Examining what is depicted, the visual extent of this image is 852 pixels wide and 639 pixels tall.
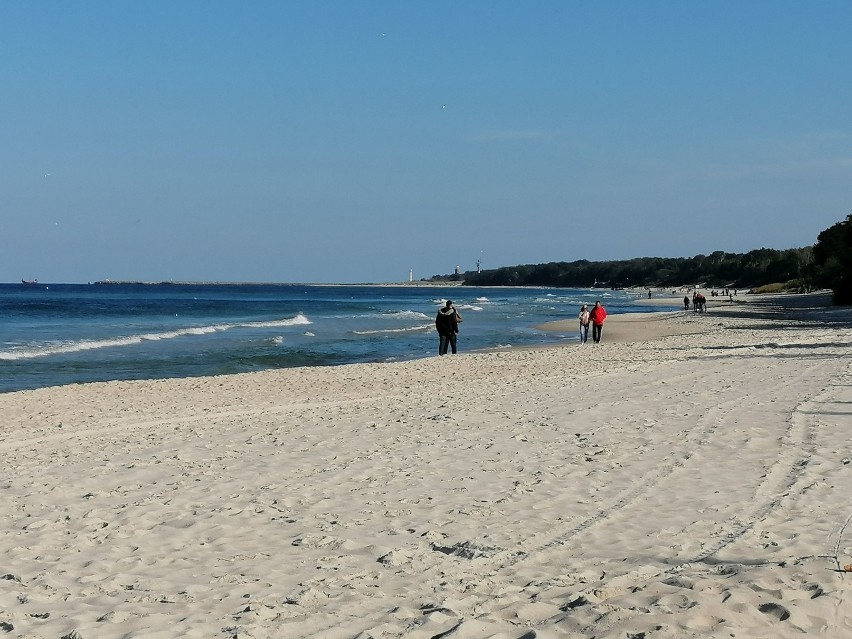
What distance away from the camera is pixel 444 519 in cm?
627

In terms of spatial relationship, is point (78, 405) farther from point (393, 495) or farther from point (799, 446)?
point (799, 446)

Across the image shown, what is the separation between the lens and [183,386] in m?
18.1

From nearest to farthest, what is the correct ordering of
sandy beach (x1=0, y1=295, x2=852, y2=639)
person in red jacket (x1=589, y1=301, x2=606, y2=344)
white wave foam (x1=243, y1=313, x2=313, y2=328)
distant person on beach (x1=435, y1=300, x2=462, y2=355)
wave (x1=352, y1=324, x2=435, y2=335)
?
1. sandy beach (x1=0, y1=295, x2=852, y2=639)
2. distant person on beach (x1=435, y1=300, x2=462, y2=355)
3. person in red jacket (x1=589, y1=301, x2=606, y2=344)
4. wave (x1=352, y1=324, x2=435, y2=335)
5. white wave foam (x1=243, y1=313, x2=313, y2=328)

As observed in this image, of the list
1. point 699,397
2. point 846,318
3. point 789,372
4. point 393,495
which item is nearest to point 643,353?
point 789,372

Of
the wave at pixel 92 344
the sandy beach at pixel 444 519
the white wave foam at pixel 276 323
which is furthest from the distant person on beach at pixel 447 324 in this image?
the white wave foam at pixel 276 323

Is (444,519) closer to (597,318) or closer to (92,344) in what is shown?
(597,318)

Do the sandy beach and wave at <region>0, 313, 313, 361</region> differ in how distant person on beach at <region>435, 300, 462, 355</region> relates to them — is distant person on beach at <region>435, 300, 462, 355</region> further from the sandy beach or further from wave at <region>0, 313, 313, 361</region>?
wave at <region>0, 313, 313, 361</region>

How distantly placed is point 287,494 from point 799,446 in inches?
191

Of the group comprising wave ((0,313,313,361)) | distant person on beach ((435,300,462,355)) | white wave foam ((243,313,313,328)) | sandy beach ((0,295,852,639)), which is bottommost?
white wave foam ((243,313,313,328))

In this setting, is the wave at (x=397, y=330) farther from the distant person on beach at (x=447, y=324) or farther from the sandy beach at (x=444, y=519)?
the sandy beach at (x=444, y=519)

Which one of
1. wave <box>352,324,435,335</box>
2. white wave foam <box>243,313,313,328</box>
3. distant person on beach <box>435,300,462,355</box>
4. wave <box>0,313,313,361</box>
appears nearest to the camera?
distant person on beach <box>435,300,462,355</box>

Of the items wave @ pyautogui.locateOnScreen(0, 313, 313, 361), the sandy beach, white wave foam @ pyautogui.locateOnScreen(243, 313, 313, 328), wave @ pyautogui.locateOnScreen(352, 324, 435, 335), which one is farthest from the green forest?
the sandy beach

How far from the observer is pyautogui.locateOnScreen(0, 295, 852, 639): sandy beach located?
171 inches

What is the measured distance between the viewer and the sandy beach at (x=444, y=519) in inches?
171
